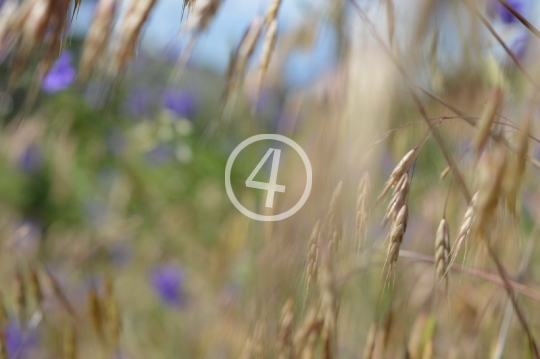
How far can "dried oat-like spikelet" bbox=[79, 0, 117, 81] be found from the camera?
396 millimetres

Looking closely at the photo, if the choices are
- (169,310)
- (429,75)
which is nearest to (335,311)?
(429,75)

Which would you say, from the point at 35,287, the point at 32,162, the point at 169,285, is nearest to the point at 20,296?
the point at 35,287

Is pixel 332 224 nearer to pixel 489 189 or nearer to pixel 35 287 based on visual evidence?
pixel 489 189

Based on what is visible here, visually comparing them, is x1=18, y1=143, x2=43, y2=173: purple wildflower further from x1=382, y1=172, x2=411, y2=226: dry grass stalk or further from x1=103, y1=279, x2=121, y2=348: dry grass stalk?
x1=382, y1=172, x2=411, y2=226: dry grass stalk

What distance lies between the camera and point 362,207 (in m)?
0.38

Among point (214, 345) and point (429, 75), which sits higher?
point (429, 75)

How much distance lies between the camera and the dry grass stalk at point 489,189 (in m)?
0.27

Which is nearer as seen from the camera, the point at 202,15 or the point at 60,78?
the point at 202,15

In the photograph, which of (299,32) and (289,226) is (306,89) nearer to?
(299,32)

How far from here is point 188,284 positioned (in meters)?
1.24

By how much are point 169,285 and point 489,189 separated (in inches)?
39.2

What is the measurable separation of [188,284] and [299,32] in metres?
0.82

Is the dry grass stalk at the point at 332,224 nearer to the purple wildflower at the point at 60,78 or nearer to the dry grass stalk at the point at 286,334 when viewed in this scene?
the dry grass stalk at the point at 286,334

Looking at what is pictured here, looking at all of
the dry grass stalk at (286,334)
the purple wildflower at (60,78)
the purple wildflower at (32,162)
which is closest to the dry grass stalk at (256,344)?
the dry grass stalk at (286,334)
